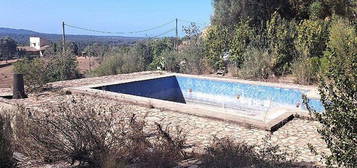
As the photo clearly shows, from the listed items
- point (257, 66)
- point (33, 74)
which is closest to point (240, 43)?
point (257, 66)

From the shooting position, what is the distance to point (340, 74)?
3.22 metres

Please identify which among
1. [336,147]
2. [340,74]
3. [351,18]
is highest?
[351,18]

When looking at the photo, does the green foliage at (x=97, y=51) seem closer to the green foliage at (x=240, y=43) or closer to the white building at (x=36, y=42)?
the green foliage at (x=240, y=43)

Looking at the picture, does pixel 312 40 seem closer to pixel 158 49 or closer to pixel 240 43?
pixel 240 43

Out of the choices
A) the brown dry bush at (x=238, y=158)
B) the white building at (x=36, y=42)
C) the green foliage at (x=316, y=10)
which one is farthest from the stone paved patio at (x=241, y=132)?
the white building at (x=36, y=42)

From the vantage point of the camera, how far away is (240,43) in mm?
14648

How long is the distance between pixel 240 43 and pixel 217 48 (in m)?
1.10

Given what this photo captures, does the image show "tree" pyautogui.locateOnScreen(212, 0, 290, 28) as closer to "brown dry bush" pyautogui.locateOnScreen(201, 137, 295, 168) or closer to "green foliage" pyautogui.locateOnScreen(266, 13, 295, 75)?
"green foliage" pyautogui.locateOnScreen(266, 13, 295, 75)

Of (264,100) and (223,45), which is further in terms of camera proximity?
(223,45)

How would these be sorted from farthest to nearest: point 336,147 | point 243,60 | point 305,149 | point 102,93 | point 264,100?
point 243,60, point 264,100, point 102,93, point 305,149, point 336,147

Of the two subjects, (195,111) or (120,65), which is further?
(120,65)

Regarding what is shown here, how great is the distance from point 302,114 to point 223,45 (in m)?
7.63

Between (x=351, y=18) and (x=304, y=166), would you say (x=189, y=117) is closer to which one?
(x=304, y=166)

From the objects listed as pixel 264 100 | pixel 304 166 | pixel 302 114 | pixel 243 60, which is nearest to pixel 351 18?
pixel 243 60
